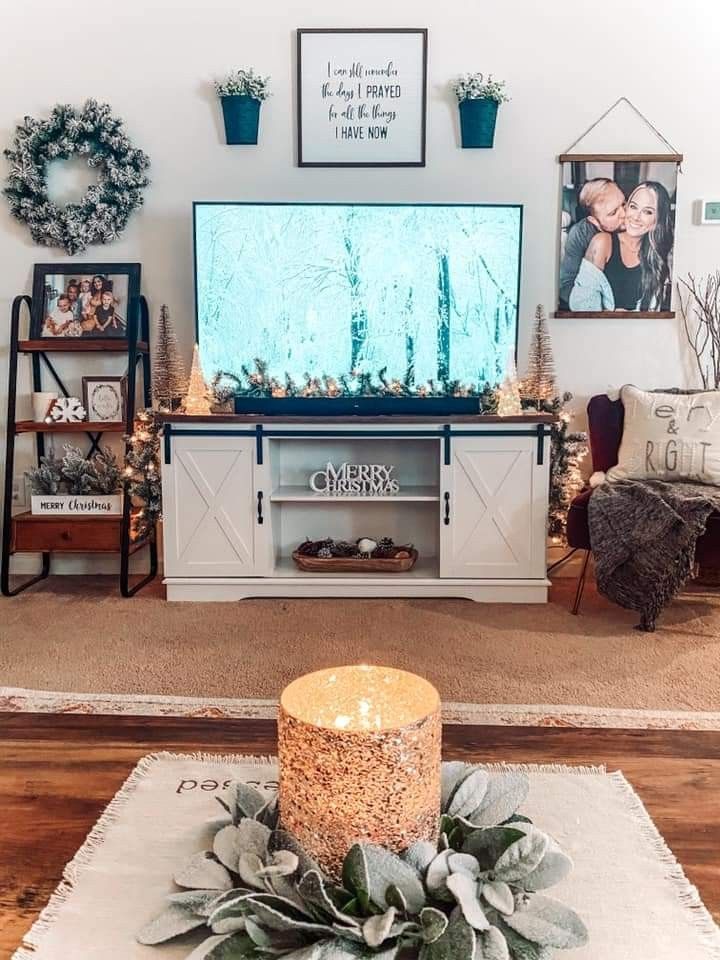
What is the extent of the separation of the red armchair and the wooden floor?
2416 millimetres

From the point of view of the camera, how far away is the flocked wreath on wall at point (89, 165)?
3.84m

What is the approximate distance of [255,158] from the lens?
3.92m

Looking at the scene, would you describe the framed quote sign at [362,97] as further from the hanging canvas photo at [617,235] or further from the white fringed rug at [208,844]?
the white fringed rug at [208,844]

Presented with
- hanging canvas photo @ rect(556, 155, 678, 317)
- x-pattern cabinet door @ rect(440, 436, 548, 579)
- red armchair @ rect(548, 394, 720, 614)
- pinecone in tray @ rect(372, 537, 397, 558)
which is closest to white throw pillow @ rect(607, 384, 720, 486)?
red armchair @ rect(548, 394, 720, 614)

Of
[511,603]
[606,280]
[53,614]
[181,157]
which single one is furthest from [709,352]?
[53,614]

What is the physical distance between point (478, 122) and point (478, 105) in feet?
0.22

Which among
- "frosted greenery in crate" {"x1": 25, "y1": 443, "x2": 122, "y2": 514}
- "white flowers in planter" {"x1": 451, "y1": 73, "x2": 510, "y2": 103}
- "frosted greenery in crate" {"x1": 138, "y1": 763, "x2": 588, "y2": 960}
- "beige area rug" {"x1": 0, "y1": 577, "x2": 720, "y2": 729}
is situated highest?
"white flowers in planter" {"x1": 451, "y1": 73, "x2": 510, "y2": 103}

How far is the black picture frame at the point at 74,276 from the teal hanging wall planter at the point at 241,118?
2.32 feet

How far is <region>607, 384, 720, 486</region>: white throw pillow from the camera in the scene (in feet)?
11.3

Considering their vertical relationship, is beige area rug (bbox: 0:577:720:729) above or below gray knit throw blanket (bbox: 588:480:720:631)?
below

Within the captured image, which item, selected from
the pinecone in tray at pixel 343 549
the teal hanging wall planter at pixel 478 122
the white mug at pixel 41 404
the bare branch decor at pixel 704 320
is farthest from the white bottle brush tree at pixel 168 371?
the bare branch decor at pixel 704 320

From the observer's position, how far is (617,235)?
3.89 meters

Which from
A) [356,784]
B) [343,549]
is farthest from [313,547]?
[356,784]

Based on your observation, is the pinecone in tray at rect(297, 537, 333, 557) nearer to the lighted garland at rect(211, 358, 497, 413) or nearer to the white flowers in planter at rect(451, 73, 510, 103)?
the lighted garland at rect(211, 358, 497, 413)
